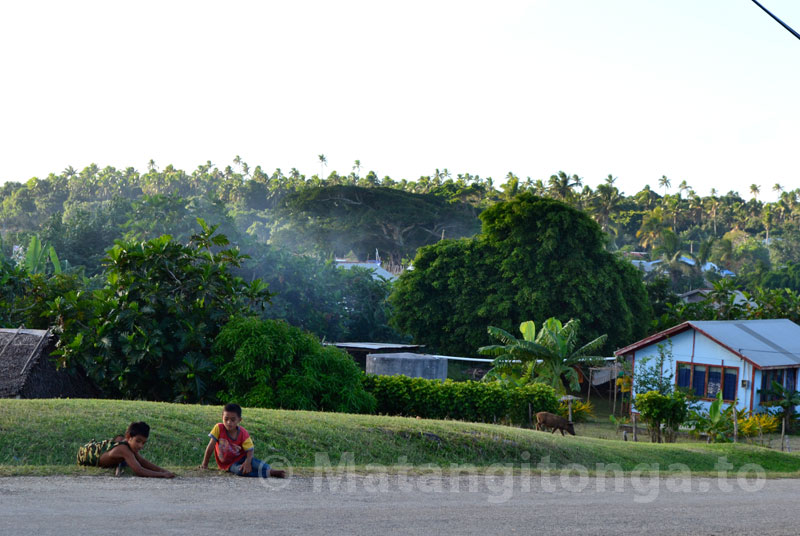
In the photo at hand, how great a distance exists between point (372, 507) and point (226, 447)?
2221mm

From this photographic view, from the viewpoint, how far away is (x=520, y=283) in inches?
1409

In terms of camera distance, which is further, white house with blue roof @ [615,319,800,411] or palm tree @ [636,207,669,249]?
palm tree @ [636,207,669,249]

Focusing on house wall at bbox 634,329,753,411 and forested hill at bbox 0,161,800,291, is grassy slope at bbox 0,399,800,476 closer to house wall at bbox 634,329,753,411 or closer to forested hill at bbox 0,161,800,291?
house wall at bbox 634,329,753,411

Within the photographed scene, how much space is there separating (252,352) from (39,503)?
9676 millimetres

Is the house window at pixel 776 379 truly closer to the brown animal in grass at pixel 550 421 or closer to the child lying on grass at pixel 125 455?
the brown animal in grass at pixel 550 421

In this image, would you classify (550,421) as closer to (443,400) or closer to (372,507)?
(443,400)

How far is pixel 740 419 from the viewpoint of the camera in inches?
988

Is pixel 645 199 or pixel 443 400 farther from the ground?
pixel 645 199

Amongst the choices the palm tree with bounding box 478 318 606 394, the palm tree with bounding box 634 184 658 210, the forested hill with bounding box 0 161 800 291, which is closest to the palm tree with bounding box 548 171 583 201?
the forested hill with bounding box 0 161 800 291

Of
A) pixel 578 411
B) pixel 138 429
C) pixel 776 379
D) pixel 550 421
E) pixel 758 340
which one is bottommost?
pixel 578 411

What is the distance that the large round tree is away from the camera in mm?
35156

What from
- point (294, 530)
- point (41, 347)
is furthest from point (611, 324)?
A: point (294, 530)

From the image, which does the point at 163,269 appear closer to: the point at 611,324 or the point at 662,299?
the point at 611,324

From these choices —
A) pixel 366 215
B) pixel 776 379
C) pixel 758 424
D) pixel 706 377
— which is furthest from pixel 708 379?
pixel 366 215
